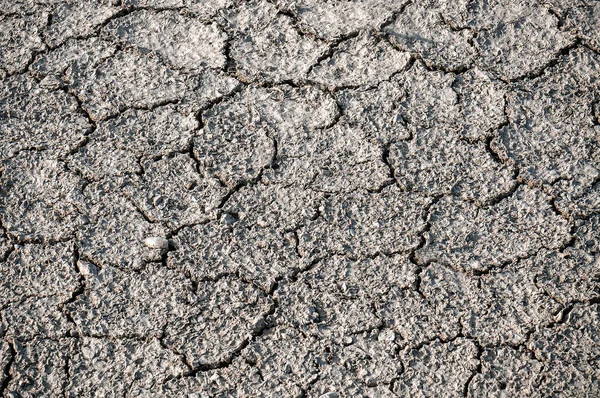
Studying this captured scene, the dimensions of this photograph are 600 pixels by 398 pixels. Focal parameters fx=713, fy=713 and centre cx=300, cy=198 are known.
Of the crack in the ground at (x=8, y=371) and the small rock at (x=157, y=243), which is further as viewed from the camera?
the small rock at (x=157, y=243)

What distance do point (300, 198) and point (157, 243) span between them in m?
0.53

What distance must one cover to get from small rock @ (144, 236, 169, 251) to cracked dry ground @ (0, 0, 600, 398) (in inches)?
0.5

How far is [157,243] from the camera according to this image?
2.50 metres

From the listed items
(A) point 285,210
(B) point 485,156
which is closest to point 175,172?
(A) point 285,210

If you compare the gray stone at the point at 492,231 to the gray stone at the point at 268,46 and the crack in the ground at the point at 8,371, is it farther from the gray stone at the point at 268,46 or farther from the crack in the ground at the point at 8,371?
the crack in the ground at the point at 8,371

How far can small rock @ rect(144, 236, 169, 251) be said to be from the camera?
2498 mm

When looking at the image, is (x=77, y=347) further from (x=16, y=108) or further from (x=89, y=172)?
(x=16, y=108)

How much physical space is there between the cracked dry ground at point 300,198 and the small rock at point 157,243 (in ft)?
0.04

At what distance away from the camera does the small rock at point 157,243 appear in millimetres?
2498

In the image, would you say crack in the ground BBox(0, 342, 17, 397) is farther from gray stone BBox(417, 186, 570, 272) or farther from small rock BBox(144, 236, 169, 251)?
gray stone BBox(417, 186, 570, 272)

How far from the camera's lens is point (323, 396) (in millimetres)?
2268

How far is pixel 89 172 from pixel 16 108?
17.1 inches

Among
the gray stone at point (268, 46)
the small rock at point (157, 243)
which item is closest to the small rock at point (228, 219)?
the small rock at point (157, 243)

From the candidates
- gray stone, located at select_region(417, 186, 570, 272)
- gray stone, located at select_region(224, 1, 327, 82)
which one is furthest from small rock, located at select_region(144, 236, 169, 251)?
gray stone, located at select_region(417, 186, 570, 272)
